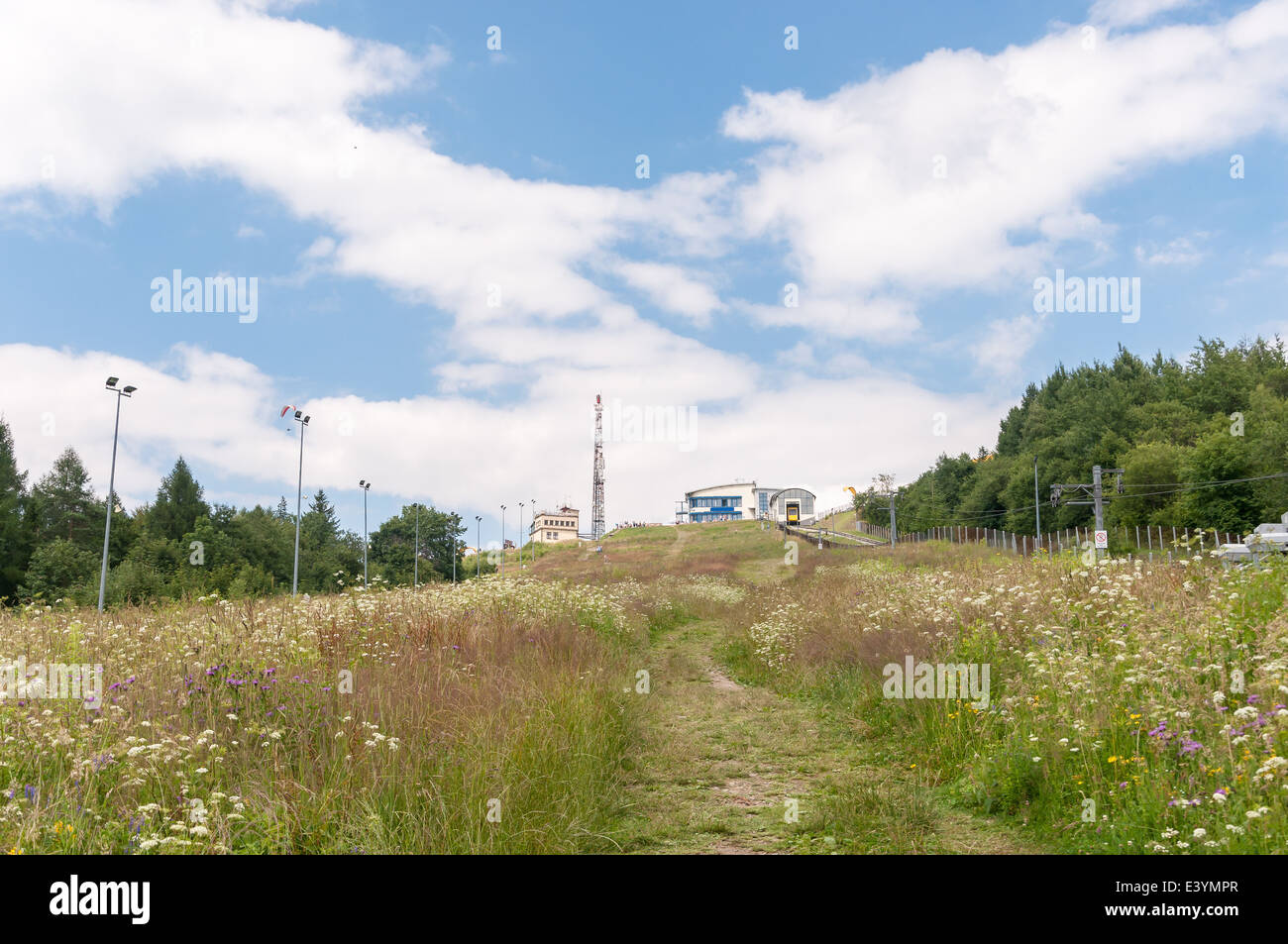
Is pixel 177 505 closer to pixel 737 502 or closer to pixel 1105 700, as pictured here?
pixel 1105 700

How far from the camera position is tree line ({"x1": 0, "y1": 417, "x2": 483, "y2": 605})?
2172 inches

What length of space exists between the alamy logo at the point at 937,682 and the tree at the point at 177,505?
84.8 meters

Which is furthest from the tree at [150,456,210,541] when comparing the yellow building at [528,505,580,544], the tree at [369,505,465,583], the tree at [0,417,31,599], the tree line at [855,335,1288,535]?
the yellow building at [528,505,580,544]

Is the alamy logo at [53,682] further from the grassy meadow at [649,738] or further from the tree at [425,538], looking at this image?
the tree at [425,538]

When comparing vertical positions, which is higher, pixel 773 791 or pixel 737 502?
pixel 737 502

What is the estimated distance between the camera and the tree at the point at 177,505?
7875 centimetres

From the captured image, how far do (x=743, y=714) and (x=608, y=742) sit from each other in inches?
129

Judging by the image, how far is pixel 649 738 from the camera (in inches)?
313
